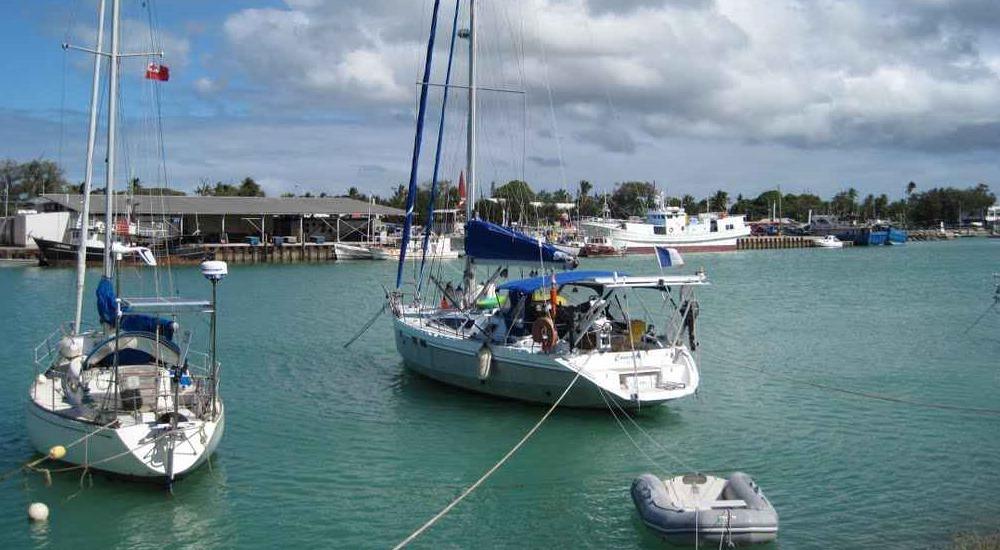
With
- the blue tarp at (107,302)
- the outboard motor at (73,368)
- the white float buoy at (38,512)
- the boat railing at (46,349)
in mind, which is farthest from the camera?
the blue tarp at (107,302)

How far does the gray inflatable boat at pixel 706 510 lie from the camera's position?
13.2 meters

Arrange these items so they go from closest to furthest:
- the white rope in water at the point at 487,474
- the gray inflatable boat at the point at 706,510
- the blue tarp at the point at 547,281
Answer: the gray inflatable boat at the point at 706,510 < the white rope in water at the point at 487,474 < the blue tarp at the point at 547,281

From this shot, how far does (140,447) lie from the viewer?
15695mm

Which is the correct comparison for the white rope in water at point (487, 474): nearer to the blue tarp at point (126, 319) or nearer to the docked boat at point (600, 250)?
the blue tarp at point (126, 319)

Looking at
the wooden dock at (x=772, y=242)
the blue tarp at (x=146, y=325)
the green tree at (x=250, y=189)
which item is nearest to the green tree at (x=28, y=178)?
the green tree at (x=250, y=189)

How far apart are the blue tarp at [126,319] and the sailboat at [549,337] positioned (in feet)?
23.0

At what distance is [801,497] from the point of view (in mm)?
16109

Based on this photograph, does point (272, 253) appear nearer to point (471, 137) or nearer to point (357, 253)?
point (357, 253)

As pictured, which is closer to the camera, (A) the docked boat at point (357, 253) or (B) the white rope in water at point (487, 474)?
(B) the white rope in water at point (487, 474)

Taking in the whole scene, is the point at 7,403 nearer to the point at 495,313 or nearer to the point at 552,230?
the point at 495,313

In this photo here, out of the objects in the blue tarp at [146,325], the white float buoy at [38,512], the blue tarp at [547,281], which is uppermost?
the blue tarp at [547,281]

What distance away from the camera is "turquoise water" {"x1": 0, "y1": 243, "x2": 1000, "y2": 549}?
1475 centimetres

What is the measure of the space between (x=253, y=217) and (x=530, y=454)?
270 ft

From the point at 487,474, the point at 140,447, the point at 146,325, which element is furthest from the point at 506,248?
the point at 140,447
